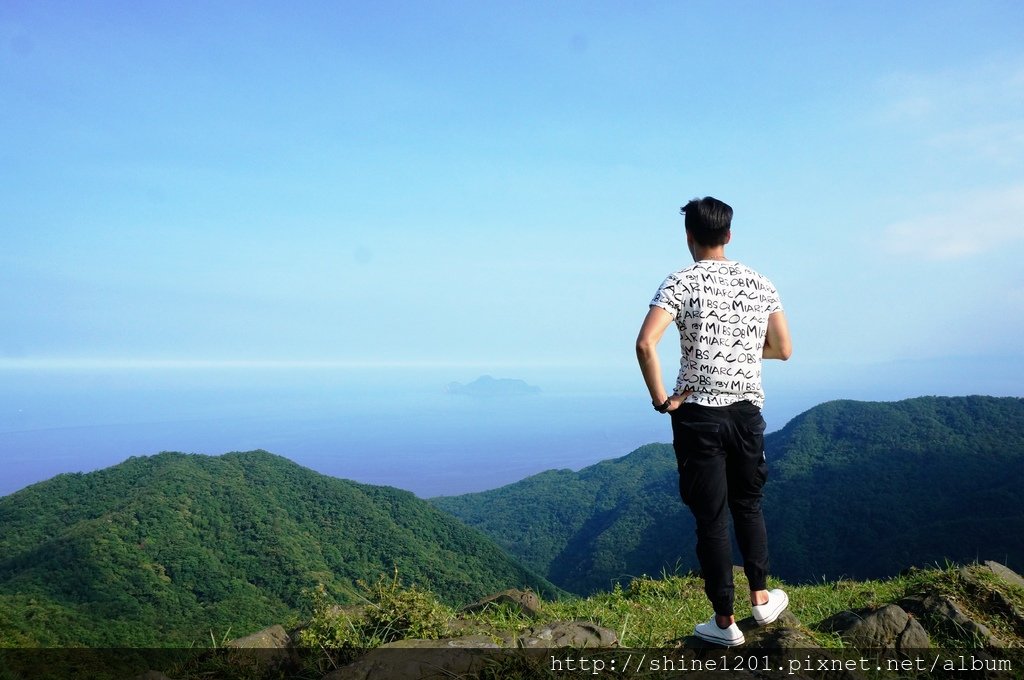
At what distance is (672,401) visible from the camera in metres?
4.29

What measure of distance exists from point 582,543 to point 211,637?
111 m

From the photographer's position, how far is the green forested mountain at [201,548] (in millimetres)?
48500

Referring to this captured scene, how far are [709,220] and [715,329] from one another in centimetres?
73

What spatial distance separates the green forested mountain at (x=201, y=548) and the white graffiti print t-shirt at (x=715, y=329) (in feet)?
136

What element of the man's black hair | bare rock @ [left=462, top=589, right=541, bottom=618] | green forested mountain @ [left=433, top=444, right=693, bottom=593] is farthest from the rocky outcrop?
green forested mountain @ [left=433, top=444, right=693, bottom=593]

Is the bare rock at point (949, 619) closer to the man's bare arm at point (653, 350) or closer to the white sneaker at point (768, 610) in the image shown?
the white sneaker at point (768, 610)

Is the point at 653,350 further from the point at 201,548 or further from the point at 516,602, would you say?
the point at 201,548

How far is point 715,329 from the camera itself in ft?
14.3

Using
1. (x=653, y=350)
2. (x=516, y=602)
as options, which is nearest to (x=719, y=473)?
(x=653, y=350)

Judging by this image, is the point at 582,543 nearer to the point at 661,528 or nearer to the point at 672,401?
the point at 661,528

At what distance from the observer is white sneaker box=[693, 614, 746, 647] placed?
4.28m

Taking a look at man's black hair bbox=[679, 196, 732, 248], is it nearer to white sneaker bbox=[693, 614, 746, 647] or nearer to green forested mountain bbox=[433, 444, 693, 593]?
white sneaker bbox=[693, 614, 746, 647]

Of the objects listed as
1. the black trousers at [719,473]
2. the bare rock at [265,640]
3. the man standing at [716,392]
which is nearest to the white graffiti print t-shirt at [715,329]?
the man standing at [716,392]

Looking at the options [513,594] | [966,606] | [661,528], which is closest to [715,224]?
[966,606]
